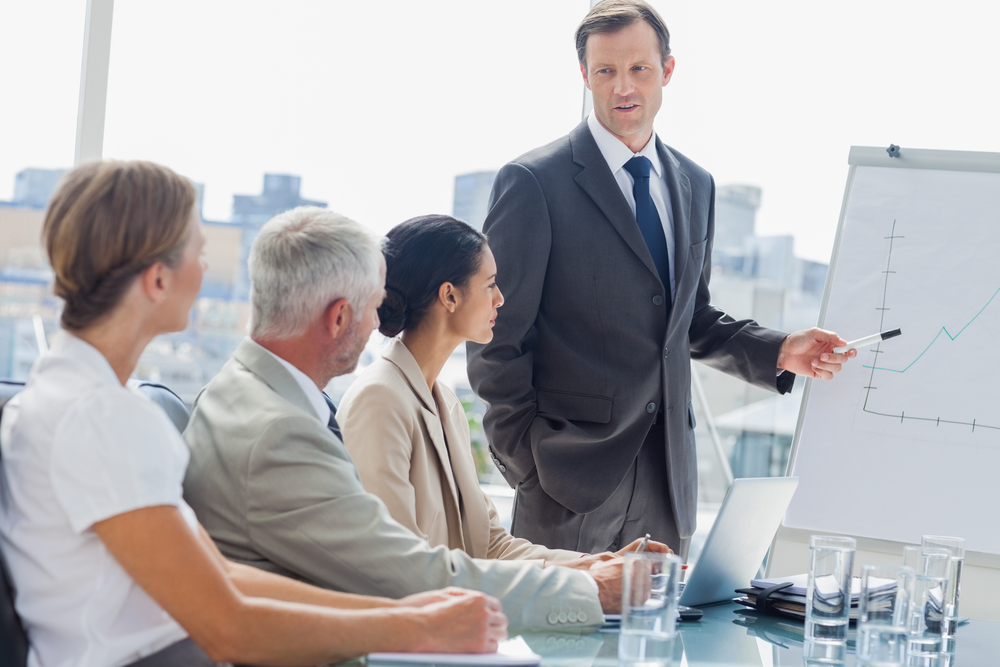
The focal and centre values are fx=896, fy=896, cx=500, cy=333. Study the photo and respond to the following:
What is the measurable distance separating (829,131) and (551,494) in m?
3.86

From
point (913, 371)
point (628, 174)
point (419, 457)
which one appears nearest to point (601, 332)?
point (628, 174)

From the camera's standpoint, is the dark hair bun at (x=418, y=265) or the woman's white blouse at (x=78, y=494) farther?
the dark hair bun at (x=418, y=265)

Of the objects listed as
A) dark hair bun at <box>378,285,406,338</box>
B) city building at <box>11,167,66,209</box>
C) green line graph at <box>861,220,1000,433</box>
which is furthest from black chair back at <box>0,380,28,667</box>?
city building at <box>11,167,66,209</box>

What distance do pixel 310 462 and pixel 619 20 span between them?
1600mm

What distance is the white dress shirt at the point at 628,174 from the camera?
2404 mm

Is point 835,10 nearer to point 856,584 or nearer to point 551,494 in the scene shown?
point 551,494

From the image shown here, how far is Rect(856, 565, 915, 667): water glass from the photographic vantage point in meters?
1.15

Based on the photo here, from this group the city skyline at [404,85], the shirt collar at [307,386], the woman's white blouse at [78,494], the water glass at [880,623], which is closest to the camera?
the woman's white blouse at [78,494]

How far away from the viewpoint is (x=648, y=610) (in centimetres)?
110

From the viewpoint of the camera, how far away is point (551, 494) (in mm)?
2277

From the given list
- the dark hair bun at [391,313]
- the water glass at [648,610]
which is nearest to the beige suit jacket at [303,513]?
the water glass at [648,610]

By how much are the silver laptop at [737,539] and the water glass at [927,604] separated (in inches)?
9.9

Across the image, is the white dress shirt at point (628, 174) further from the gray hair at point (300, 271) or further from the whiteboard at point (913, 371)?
the gray hair at point (300, 271)

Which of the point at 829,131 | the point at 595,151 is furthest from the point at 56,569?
the point at 829,131
